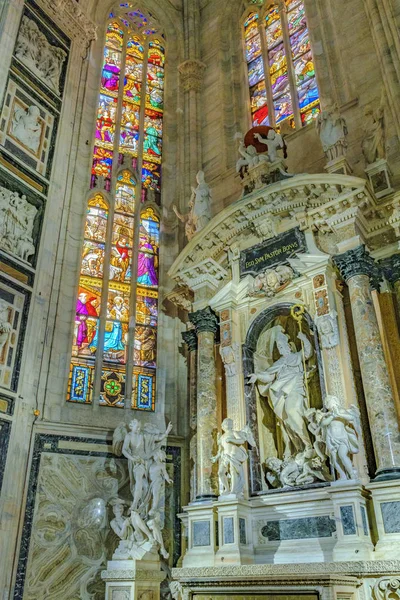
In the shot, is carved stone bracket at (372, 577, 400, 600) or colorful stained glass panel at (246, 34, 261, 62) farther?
colorful stained glass panel at (246, 34, 261, 62)

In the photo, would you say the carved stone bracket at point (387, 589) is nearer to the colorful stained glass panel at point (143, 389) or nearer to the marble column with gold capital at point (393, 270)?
the marble column with gold capital at point (393, 270)

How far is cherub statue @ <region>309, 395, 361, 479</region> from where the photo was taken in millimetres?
6797

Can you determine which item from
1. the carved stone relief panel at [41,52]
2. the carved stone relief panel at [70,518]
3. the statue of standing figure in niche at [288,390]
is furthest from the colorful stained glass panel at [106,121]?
the carved stone relief panel at [70,518]

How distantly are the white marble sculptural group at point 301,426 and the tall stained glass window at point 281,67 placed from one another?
5.32m

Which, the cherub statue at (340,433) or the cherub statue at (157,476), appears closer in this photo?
the cherub statue at (340,433)

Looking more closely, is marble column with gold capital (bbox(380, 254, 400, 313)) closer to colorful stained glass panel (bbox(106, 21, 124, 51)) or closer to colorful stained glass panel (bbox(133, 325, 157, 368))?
colorful stained glass panel (bbox(133, 325, 157, 368))

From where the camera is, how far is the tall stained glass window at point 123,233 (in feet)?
32.8

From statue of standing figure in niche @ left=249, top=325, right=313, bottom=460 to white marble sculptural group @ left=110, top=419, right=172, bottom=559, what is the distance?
1839 millimetres

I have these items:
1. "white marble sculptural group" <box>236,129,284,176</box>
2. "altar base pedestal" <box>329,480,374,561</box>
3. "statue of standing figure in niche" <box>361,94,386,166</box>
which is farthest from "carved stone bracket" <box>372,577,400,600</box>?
"white marble sculptural group" <box>236,129,284,176</box>

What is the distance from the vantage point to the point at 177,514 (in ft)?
28.7

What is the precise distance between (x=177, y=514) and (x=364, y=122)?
750cm

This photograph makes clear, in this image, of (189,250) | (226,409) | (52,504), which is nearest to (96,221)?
(189,250)

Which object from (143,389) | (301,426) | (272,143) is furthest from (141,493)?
(272,143)

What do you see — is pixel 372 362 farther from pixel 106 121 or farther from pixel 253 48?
pixel 253 48
